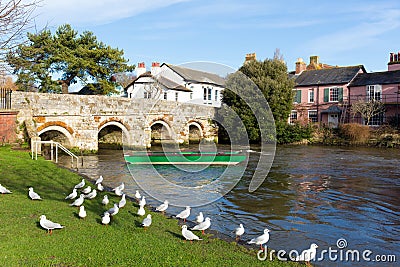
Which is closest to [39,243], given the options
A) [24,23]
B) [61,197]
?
[61,197]

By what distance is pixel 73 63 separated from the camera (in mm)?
31062

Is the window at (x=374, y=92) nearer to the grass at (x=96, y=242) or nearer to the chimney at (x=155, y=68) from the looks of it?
the chimney at (x=155, y=68)

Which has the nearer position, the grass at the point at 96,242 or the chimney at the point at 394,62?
the grass at the point at 96,242

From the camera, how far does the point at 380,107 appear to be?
118 feet

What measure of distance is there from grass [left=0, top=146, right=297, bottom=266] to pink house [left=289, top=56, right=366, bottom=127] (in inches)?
1333

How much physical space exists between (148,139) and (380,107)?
22.6 metres

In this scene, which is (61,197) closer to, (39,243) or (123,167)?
(39,243)

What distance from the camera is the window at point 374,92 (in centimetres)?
3778

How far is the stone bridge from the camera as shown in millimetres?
21141

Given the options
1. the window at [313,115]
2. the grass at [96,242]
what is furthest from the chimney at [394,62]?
the grass at [96,242]

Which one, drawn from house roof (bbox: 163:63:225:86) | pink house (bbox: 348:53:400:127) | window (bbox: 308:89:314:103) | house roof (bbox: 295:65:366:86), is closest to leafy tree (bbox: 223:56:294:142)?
house roof (bbox: 163:63:225:86)

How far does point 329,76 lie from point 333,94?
2.56 m

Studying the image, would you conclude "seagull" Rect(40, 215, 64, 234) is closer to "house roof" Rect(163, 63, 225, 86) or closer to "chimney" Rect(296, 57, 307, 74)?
"house roof" Rect(163, 63, 225, 86)

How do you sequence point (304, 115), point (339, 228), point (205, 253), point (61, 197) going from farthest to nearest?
point (304, 115) → point (61, 197) → point (339, 228) → point (205, 253)
